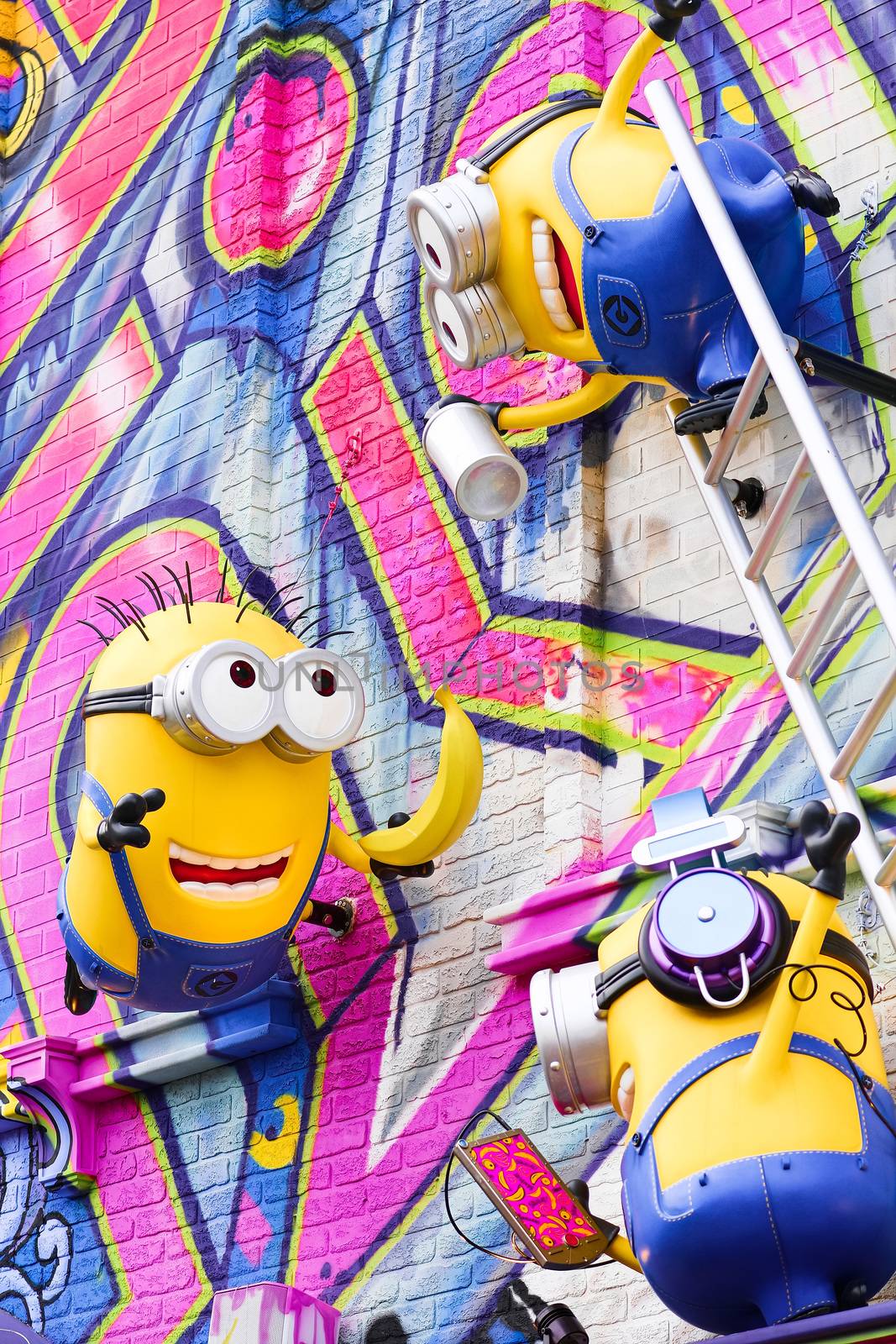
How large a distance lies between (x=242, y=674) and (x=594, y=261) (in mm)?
1179

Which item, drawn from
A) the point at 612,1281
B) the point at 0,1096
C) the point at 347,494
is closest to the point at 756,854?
the point at 612,1281

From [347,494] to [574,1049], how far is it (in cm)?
231

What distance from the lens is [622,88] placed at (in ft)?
13.4

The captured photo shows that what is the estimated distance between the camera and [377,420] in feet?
18.5

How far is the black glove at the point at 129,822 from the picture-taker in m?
4.32

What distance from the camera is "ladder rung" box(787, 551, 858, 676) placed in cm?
342

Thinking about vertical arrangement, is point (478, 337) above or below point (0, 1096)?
above

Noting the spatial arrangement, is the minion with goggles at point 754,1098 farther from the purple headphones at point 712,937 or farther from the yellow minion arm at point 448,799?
the yellow minion arm at point 448,799

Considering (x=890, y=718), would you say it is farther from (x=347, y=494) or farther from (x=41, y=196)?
(x=41, y=196)

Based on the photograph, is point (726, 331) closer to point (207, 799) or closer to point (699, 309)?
point (699, 309)

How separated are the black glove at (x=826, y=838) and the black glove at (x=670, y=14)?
4.97ft

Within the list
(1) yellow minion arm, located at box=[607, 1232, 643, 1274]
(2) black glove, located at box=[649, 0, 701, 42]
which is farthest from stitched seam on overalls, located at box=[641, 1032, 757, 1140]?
(2) black glove, located at box=[649, 0, 701, 42]

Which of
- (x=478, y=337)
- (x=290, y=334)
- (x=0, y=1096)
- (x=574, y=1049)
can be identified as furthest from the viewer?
(x=290, y=334)

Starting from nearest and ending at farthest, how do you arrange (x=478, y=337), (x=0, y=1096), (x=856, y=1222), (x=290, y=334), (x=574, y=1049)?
(x=856, y=1222) < (x=574, y=1049) < (x=478, y=337) < (x=0, y=1096) < (x=290, y=334)
